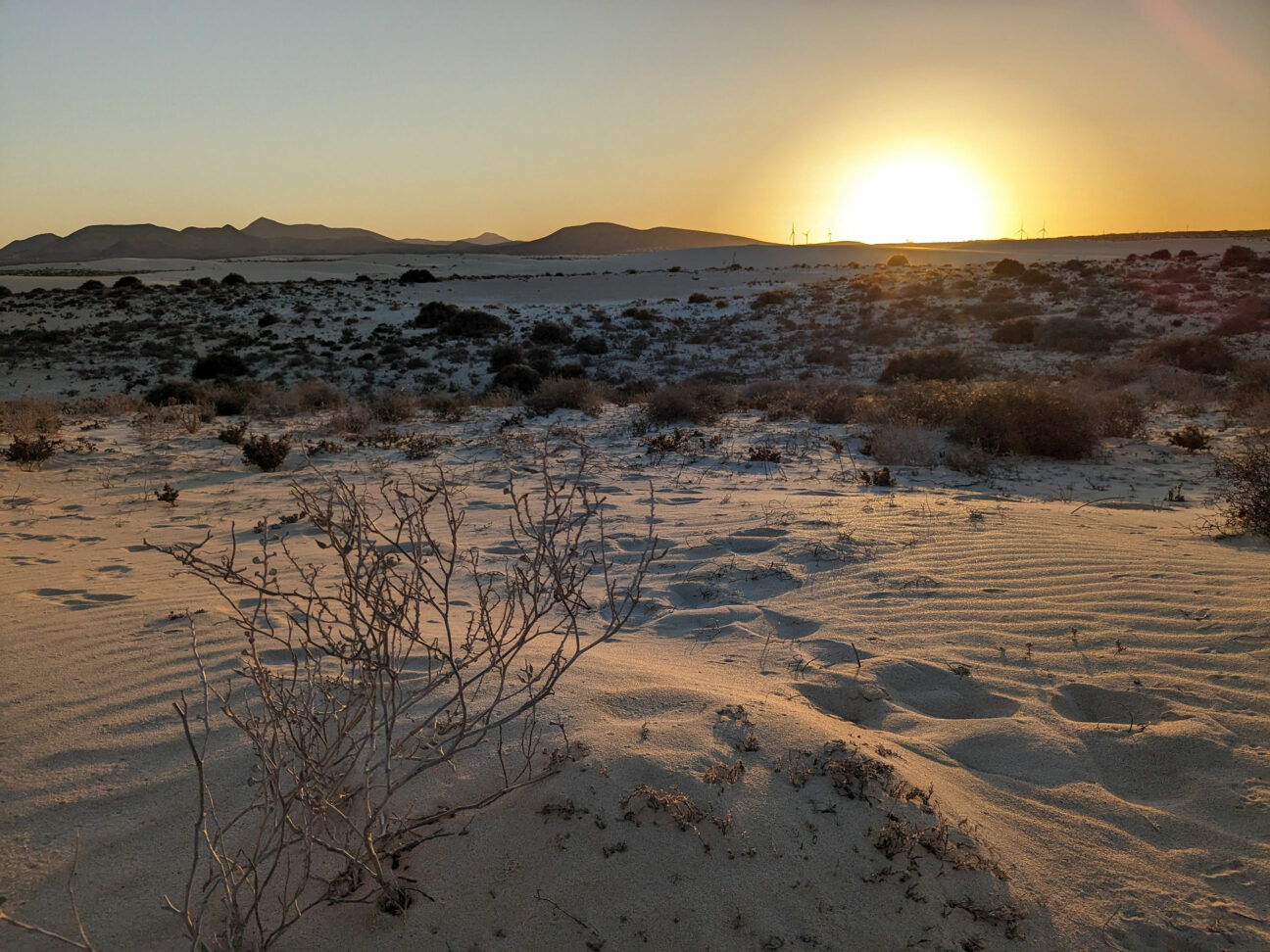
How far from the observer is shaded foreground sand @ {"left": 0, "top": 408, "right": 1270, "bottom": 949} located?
81.7 inches

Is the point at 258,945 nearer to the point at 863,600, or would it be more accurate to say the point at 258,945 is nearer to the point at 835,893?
the point at 835,893

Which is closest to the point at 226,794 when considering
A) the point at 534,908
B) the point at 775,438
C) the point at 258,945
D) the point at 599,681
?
the point at 258,945

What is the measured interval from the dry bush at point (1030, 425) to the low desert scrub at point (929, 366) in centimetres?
634

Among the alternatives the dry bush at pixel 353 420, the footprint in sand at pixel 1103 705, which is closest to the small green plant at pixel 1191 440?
the footprint in sand at pixel 1103 705

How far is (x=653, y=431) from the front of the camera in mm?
10477

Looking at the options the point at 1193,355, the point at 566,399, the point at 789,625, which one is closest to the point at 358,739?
the point at 789,625

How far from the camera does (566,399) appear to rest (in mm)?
12914

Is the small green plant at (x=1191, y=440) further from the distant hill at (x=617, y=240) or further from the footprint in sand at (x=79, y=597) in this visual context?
the distant hill at (x=617, y=240)

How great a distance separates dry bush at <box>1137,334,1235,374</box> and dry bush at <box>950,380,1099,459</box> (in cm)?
830

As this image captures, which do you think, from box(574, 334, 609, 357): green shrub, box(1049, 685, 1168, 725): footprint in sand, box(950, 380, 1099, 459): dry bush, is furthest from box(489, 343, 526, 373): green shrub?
box(1049, 685, 1168, 725): footprint in sand

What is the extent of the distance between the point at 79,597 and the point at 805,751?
4165mm

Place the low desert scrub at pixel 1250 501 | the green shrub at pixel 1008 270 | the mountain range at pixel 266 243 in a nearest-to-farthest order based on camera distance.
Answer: the low desert scrub at pixel 1250 501
the green shrub at pixel 1008 270
the mountain range at pixel 266 243

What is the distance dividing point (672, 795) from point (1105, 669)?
2.28m

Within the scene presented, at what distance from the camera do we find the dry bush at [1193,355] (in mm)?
14625
